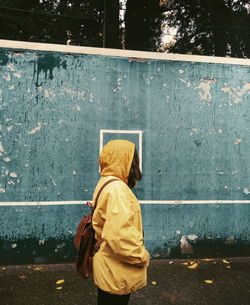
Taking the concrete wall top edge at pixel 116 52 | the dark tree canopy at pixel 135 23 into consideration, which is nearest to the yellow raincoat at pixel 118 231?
the concrete wall top edge at pixel 116 52

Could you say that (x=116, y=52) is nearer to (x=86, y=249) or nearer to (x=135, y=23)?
(x=135, y=23)

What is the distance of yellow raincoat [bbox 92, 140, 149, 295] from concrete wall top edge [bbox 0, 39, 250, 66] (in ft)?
8.89

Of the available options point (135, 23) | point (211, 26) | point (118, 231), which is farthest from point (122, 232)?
point (211, 26)

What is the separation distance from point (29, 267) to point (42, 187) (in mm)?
1116

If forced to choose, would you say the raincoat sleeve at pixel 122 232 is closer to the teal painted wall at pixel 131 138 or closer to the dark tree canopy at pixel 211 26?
the teal painted wall at pixel 131 138

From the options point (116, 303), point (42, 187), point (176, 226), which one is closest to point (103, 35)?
point (42, 187)

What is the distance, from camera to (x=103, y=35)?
4.78m

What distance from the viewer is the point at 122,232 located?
1.78 metres

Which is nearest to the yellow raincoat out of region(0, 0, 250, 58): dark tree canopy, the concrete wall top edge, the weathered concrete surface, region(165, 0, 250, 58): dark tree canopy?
the weathered concrete surface

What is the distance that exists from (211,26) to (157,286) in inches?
169

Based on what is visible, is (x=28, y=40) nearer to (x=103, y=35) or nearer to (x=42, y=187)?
(x=103, y=35)

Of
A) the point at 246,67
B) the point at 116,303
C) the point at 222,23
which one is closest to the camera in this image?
the point at 116,303

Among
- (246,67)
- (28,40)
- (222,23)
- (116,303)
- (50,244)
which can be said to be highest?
(222,23)

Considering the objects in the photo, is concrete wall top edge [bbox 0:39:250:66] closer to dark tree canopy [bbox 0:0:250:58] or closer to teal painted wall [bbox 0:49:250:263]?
teal painted wall [bbox 0:49:250:263]
